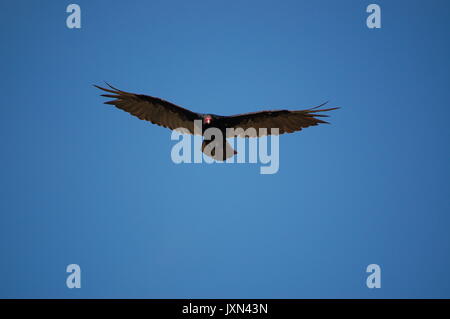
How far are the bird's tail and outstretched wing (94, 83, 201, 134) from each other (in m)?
0.56

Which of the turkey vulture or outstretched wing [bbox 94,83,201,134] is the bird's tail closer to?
the turkey vulture

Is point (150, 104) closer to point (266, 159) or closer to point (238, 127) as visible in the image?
point (238, 127)

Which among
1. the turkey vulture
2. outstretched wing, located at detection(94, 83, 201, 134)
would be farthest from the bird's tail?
outstretched wing, located at detection(94, 83, 201, 134)

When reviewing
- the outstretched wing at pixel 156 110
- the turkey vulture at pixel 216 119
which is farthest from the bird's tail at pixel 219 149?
the outstretched wing at pixel 156 110

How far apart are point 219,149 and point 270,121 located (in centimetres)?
122

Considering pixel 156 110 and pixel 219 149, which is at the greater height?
pixel 156 110

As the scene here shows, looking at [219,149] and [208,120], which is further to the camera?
[219,149]

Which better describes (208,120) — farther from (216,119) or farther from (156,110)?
(156,110)

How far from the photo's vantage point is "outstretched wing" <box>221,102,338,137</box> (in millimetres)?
8297

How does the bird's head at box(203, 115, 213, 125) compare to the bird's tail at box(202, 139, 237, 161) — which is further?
the bird's tail at box(202, 139, 237, 161)

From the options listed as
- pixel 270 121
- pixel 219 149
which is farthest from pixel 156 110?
pixel 270 121

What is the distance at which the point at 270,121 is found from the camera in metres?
8.58

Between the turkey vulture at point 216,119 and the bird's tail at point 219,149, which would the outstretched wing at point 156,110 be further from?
the bird's tail at point 219,149
